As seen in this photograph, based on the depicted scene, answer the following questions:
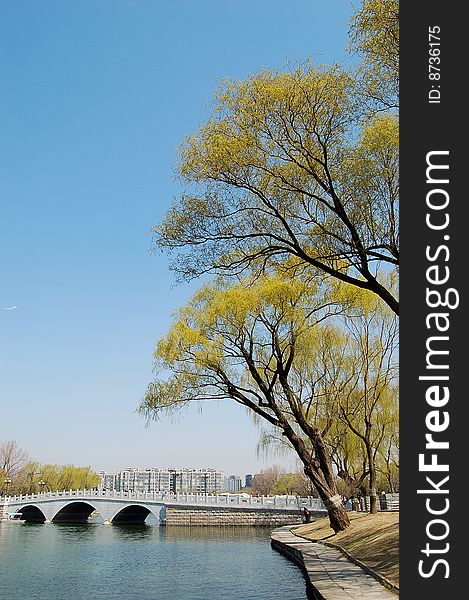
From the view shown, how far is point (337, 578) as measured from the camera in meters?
9.47

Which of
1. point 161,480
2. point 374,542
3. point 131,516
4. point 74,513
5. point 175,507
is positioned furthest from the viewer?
point 161,480

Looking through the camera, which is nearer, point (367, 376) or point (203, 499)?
point (367, 376)

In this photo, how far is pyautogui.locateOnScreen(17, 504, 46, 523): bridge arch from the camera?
47594 mm

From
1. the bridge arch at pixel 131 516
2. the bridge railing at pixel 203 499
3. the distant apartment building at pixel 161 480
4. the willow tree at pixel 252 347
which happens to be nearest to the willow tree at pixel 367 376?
the willow tree at pixel 252 347

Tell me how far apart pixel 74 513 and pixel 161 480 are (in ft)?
318

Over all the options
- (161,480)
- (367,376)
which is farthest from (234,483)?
(367,376)

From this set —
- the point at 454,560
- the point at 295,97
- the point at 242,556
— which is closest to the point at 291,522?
the point at 242,556

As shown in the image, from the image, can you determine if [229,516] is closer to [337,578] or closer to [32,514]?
[32,514]

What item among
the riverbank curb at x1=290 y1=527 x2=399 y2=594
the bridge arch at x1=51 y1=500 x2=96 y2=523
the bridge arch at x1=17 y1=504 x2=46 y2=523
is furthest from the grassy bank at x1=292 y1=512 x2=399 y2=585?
the bridge arch at x1=17 y1=504 x2=46 y2=523

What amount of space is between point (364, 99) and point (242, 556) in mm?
13210

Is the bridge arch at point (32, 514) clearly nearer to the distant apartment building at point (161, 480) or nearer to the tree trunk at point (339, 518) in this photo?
the tree trunk at point (339, 518)

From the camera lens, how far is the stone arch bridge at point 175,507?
3744 centimetres

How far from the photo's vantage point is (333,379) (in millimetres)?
18719

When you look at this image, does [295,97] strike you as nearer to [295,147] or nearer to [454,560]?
[295,147]
